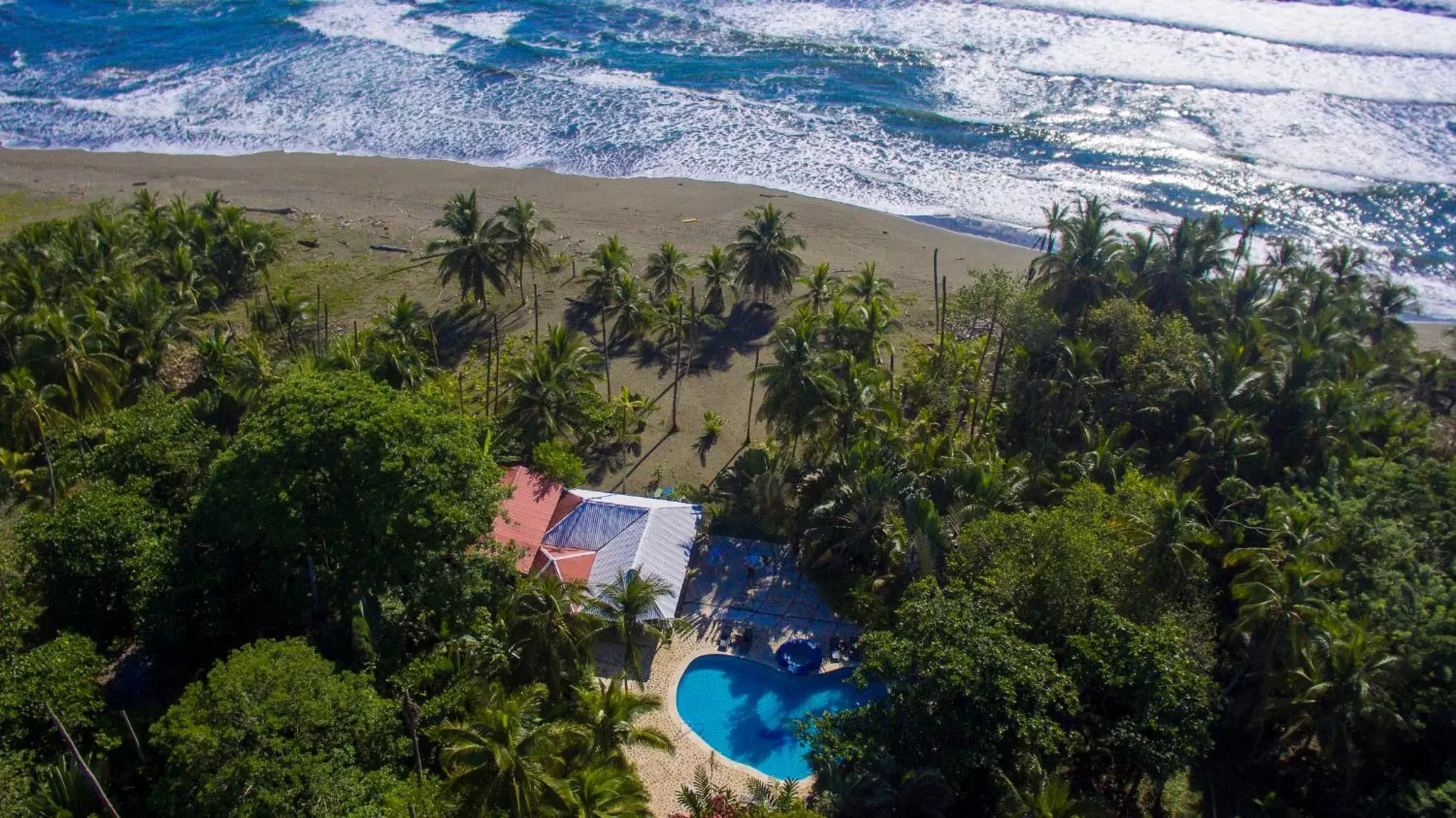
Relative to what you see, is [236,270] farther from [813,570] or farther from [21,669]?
[813,570]

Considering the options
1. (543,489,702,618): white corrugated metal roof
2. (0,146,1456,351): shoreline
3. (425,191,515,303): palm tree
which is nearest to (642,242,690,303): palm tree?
(0,146,1456,351): shoreline

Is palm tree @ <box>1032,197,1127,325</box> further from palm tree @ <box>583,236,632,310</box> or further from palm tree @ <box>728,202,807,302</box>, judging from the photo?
palm tree @ <box>583,236,632,310</box>

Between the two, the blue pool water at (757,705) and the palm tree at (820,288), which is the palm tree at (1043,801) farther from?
the palm tree at (820,288)

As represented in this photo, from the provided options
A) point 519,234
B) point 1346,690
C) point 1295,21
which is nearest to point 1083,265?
point 1346,690

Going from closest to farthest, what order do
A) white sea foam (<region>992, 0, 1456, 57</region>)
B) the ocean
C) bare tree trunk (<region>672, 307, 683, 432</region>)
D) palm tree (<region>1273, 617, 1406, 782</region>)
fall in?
1. palm tree (<region>1273, 617, 1406, 782</region>)
2. bare tree trunk (<region>672, 307, 683, 432</region>)
3. the ocean
4. white sea foam (<region>992, 0, 1456, 57</region>)

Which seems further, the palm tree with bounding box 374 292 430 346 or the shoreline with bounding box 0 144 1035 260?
the shoreline with bounding box 0 144 1035 260

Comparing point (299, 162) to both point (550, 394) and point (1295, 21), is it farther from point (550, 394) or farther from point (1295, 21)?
point (1295, 21)

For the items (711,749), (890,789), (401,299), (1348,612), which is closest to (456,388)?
(401,299)

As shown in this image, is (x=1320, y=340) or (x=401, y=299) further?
(x=401, y=299)
